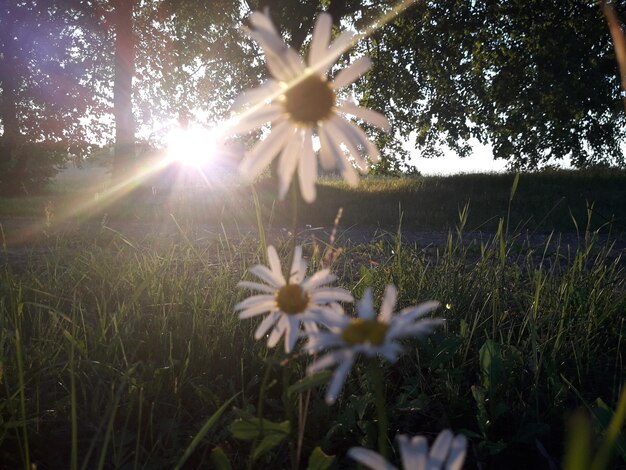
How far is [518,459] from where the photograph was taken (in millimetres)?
1411

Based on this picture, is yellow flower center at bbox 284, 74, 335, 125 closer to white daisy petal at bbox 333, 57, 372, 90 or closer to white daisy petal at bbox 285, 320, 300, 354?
white daisy petal at bbox 333, 57, 372, 90

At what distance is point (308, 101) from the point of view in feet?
2.36

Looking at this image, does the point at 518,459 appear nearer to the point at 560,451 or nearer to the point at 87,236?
the point at 560,451

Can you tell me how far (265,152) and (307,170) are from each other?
7 cm

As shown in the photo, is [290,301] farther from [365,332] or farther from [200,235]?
[200,235]

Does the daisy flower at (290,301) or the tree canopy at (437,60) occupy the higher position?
the tree canopy at (437,60)

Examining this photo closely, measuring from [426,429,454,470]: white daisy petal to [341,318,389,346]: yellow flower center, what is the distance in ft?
0.37

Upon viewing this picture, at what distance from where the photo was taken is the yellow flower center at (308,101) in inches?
28.3

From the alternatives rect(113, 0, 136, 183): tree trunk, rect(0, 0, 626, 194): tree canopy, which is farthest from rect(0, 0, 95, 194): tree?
rect(113, 0, 136, 183): tree trunk

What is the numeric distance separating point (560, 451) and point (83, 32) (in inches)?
710

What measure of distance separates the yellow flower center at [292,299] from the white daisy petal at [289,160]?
0.52 feet

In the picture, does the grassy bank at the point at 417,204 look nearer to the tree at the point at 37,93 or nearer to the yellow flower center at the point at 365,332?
the yellow flower center at the point at 365,332

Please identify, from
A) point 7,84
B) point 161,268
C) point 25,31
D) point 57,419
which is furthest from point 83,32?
point 57,419

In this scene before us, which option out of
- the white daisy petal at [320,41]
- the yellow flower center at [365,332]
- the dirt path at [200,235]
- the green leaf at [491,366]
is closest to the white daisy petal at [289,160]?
the white daisy petal at [320,41]
